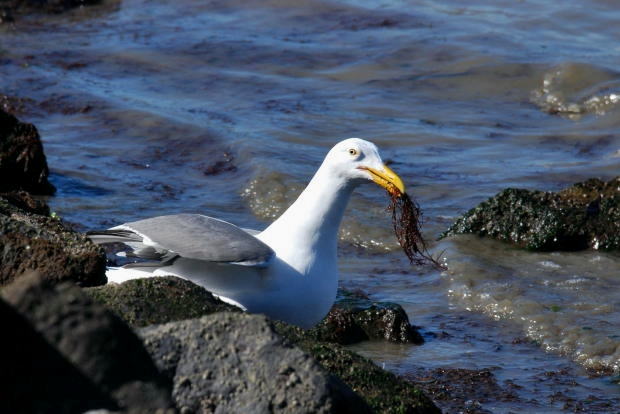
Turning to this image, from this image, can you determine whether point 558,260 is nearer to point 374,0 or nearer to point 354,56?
point 354,56

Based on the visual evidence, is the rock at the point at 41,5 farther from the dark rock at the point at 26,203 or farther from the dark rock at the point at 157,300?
the dark rock at the point at 157,300

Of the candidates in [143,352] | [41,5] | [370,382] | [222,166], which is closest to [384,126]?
[222,166]

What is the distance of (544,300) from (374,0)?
10970 mm

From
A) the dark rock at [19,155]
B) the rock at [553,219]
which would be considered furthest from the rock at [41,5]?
the rock at [553,219]

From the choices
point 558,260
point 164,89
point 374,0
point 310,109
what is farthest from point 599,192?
point 374,0

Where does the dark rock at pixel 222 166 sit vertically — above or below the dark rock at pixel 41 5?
below

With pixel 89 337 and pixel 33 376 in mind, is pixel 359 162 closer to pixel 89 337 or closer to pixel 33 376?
pixel 89 337

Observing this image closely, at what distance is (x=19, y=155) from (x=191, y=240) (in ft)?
13.7

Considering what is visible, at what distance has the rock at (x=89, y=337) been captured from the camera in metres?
2.86

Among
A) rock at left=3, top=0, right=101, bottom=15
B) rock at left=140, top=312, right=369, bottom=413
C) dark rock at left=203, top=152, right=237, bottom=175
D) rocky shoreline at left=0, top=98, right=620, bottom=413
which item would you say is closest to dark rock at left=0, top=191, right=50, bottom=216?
rocky shoreline at left=0, top=98, right=620, bottom=413

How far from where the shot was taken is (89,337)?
9.50 feet

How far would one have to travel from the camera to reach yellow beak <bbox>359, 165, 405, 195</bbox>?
5.47m

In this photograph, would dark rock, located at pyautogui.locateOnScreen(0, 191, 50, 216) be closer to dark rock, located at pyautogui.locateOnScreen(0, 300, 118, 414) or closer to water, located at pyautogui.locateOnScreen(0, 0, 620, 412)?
water, located at pyautogui.locateOnScreen(0, 0, 620, 412)

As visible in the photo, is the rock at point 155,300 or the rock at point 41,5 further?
the rock at point 41,5
